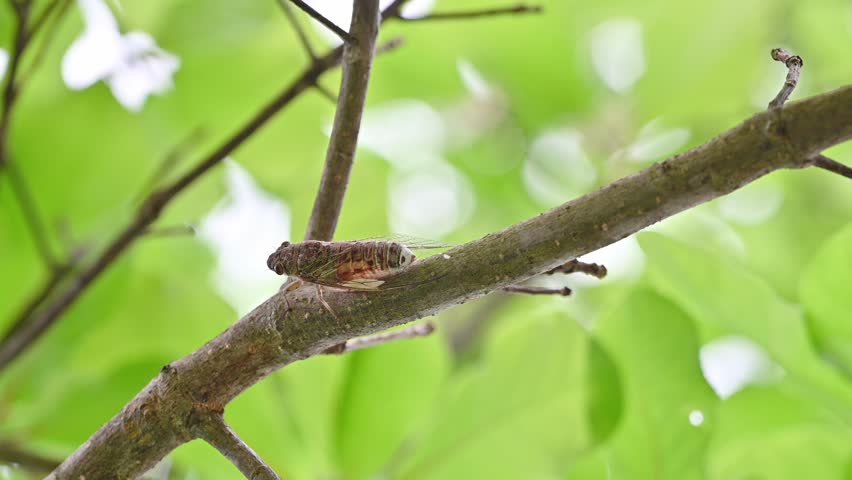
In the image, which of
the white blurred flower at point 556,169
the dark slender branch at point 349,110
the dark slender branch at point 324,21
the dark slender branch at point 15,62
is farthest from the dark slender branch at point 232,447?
the white blurred flower at point 556,169

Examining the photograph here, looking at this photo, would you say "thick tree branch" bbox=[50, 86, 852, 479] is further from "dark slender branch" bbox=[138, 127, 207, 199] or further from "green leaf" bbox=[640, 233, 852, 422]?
"dark slender branch" bbox=[138, 127, 207, 199]

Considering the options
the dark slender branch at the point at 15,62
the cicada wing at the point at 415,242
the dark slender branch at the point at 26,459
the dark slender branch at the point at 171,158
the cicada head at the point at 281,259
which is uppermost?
the dark slender branch at the point at 15,62

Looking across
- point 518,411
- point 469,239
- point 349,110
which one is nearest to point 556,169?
point 469,239

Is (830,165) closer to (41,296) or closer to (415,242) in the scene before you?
(415,242)

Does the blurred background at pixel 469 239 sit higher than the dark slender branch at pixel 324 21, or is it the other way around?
the dark slender branch at pixel 324 21

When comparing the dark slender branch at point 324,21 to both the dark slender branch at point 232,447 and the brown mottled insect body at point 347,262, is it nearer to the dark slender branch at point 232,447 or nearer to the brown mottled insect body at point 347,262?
the brown mottled insect body at point 347,262
